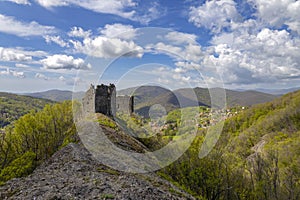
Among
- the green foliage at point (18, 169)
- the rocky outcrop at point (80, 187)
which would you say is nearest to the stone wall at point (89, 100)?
the green foliage at point (18, 169)

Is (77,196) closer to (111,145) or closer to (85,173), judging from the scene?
(85,173)

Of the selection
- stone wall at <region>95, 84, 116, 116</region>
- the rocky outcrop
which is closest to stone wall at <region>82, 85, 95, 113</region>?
stone wall at <region>95, 84, 116, 116</region>

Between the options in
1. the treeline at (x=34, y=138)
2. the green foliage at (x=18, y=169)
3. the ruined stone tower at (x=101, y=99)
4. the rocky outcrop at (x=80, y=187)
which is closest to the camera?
the rocky outcrop at (x=80, y=187)

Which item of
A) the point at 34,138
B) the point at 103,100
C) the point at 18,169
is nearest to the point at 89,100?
the point at 103,100

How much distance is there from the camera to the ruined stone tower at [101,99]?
33159 millimetres

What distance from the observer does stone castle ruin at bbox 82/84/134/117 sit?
33281 mm

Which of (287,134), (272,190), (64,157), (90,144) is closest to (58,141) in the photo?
(90,144)

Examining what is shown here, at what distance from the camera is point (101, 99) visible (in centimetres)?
3381

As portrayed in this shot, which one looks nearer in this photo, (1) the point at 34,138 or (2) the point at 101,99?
(1) the point at 34,138

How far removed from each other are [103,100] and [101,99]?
32 cm

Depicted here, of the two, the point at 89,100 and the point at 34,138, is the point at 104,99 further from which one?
the point at 34,138

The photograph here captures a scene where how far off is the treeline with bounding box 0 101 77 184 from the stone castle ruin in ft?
13.7

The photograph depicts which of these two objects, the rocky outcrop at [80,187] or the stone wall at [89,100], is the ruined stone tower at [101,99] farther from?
the rocky outcrop at [80,187]

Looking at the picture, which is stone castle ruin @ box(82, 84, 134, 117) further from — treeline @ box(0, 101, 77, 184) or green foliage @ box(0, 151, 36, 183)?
green foliage @ box(0, 151, 36, 183)
